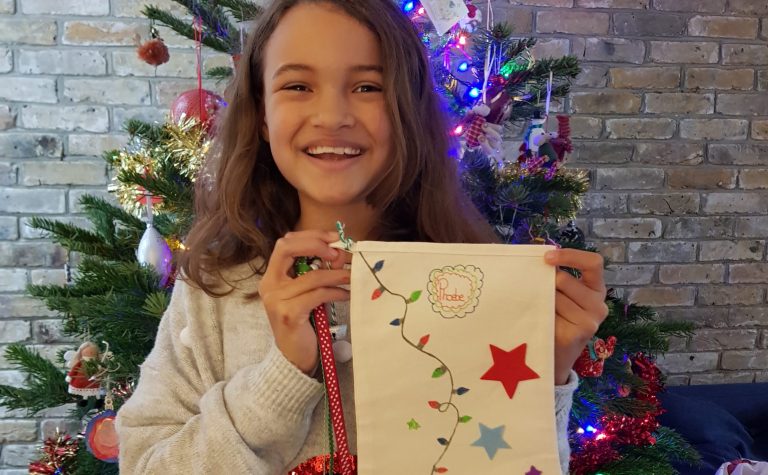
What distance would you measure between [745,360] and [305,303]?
210cm

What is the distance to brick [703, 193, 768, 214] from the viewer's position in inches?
81.4

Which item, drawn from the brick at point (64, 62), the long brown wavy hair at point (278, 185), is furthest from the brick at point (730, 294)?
the brick at point (64, 62)

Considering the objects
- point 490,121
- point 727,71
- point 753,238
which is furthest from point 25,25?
point 753,238

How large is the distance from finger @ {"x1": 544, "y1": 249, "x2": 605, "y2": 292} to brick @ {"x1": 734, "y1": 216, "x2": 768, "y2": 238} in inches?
67.2

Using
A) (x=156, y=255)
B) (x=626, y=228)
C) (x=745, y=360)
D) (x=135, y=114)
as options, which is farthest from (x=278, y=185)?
(x=745, y=360)

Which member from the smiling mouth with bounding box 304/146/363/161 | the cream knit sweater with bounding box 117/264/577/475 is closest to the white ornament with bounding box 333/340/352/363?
the cream knit sweater with bounding box 117/264/577/475

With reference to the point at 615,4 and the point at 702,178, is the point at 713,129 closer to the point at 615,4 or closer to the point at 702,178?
the point at 702,178

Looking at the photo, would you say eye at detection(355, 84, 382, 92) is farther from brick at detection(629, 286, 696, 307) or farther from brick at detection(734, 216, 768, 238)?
brick at detection(734, 216, 768, 238)

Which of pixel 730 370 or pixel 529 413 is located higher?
pixel 529 413

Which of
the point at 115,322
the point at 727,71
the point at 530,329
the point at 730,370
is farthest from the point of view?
the point at 730,370

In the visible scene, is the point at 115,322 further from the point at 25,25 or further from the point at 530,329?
the point at 25,25

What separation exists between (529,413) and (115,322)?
83 centimetres

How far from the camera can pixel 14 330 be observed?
1.87 meters

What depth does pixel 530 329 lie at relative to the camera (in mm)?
683
